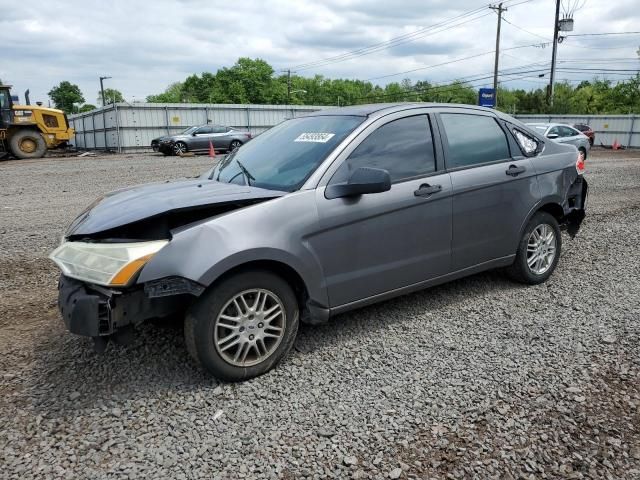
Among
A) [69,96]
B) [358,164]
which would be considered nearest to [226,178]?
[358,164]

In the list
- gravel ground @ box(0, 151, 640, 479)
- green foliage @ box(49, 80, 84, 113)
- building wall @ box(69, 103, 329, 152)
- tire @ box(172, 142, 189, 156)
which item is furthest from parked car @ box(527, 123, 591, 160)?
green foliage @ box(49, 80, 84, 113)

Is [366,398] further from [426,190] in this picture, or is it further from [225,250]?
[426,190]

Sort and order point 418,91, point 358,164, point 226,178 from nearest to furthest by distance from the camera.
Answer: point 358,164
point 226,178
point 418,91

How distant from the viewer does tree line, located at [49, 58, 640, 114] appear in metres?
59.9

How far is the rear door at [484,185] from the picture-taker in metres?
4.16

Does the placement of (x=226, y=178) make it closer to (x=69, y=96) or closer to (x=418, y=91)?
(x=418, y=91)

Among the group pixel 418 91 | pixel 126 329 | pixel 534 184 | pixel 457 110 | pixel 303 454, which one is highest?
pixel 418 91

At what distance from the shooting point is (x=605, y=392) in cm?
310

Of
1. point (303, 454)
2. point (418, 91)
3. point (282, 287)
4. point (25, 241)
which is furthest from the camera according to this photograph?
point (418, 91)

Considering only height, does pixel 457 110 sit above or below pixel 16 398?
above

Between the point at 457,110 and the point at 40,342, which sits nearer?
the point at 40,342

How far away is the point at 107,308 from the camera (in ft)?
9.26

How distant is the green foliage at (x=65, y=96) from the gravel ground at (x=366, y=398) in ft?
433

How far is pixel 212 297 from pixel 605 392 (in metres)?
2.40
